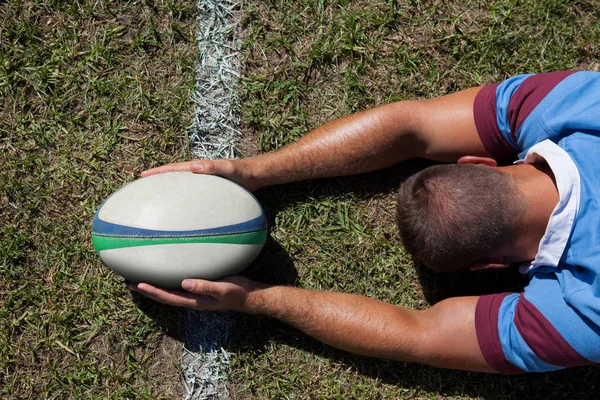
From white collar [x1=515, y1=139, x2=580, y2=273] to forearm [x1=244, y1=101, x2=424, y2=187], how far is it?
2.55ft

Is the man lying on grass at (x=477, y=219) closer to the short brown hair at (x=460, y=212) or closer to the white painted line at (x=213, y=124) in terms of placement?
the short brown hair at (x=460, y=212)

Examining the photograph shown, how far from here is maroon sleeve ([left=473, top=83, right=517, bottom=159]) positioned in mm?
3244

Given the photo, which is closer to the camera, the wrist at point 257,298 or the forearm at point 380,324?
the forearm at point 380,324

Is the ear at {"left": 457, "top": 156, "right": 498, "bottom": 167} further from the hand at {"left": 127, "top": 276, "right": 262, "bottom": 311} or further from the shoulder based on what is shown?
the hand at {"left": 127, "top": 276, "right": 262, "bottom": 311}

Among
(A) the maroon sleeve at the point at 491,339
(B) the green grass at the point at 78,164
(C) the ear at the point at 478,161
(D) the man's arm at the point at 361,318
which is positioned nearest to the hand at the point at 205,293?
(D) the man's arm at the point at 361,318

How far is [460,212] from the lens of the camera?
279 cm

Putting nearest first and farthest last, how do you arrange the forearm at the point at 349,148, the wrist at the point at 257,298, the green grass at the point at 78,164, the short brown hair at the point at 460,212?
the short brown hair at the point at 460,212
the wrist at the point at 257,298
the forearm at the point at 349,148
the green grass at the point at 78,164

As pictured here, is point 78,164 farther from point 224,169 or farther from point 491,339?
point 491,339

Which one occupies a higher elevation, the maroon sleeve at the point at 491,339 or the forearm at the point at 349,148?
the forearm at the point at 349,148

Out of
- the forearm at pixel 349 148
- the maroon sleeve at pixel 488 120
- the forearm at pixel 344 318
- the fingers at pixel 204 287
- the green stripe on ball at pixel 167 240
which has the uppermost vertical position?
the maroon sleeve at pixel 488 120

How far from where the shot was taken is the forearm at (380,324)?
3.15 meters

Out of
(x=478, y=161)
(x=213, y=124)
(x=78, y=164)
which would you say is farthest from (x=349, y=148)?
(x=78, y=164)

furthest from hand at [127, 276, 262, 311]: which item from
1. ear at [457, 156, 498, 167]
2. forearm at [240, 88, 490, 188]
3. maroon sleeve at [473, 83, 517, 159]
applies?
maroon sleeve at [473, 83, 517, 159]

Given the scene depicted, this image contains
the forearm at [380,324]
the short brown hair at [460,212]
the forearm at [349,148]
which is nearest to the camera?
the short brown hair at [460,212]
